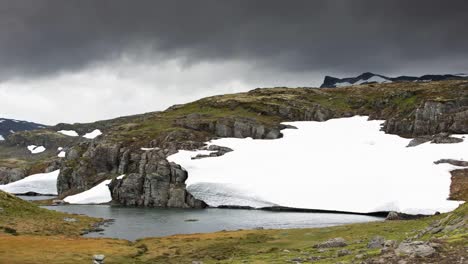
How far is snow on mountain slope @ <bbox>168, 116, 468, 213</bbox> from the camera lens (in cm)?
12750

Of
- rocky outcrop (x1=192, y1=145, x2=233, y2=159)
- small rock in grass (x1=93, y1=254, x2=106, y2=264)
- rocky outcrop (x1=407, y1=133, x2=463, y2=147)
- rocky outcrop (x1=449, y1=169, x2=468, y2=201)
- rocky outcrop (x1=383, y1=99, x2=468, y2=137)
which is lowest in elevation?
small rock in grass (x1=93, y1=254, x2=106, y2=264)

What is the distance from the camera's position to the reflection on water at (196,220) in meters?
106

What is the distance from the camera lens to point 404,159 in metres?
151

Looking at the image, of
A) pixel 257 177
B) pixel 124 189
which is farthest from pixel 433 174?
pixel 124 189

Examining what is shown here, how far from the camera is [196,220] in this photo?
12325 cm

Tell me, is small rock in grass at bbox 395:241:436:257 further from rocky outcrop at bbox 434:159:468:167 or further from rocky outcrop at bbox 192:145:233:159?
rocky outcrop at bbox 192:145:233:159

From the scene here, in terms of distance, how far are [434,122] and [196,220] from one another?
124 m

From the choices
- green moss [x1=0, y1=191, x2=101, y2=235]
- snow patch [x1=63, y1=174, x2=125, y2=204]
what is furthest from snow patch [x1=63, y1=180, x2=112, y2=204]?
green moss [x1=0, y1=191, x2=101, y2=235]

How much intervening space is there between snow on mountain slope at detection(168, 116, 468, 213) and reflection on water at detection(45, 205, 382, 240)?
369 inches

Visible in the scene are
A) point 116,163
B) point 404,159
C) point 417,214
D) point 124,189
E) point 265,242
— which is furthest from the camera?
point 116,163

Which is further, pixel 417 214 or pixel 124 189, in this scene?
pixel 124 189

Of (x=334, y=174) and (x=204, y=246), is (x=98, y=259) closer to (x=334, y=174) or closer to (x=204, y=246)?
(x=204, y=246)

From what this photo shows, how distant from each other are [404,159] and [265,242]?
298 ft

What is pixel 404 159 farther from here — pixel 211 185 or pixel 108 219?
pixel 108 219
